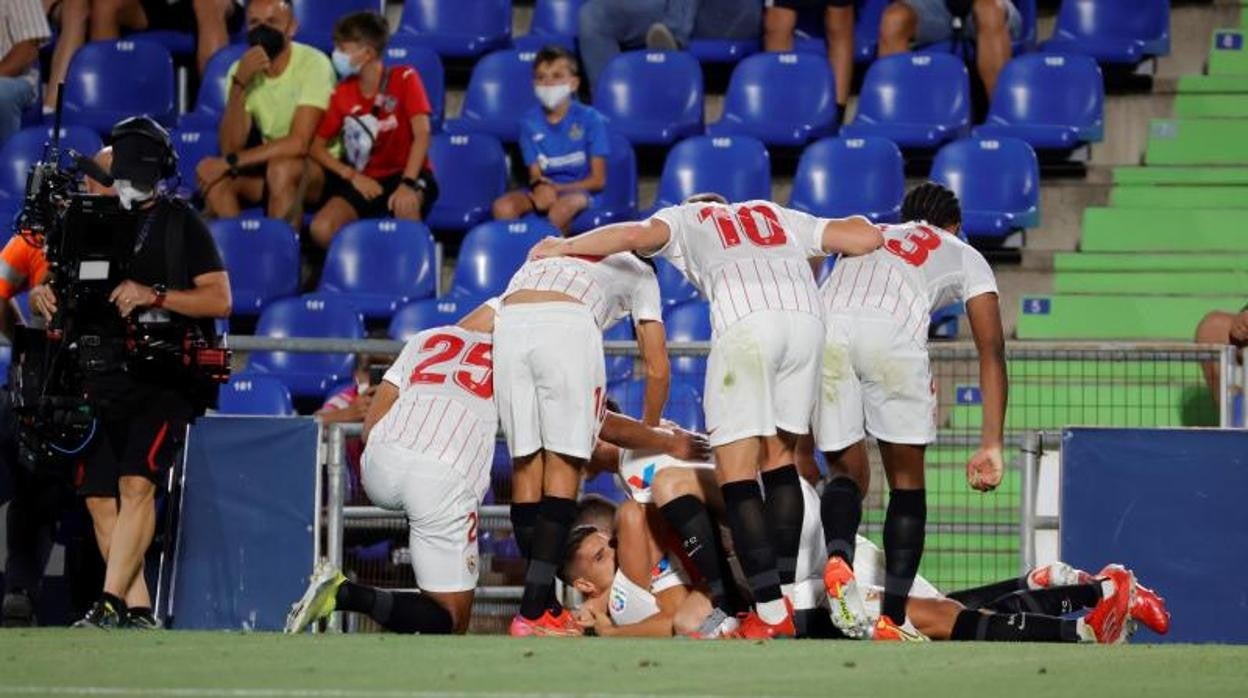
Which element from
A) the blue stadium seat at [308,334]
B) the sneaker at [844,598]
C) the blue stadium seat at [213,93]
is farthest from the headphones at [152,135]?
the blue stadium seat at [213,93]

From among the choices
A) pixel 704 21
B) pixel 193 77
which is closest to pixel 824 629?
pixel 704 21

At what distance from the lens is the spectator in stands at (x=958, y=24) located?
1438 cm

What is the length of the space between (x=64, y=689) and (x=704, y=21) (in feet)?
32.1

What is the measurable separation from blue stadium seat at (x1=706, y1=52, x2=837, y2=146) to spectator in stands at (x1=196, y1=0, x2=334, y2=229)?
8.12 feet

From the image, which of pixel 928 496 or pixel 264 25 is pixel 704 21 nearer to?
pixel 264 25

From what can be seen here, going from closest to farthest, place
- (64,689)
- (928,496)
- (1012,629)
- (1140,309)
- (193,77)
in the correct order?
(64,689)
(1012,629)
(928,496)
(1140,309)
(193,77)

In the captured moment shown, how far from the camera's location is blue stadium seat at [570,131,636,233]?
44.4 ft

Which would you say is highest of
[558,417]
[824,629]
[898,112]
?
[898,112]

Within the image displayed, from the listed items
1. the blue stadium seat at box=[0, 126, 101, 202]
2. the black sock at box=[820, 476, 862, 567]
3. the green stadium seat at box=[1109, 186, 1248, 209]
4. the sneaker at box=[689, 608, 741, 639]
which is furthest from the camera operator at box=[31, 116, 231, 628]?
the green stadium seat at box=[1109, 186, 1248, 209]

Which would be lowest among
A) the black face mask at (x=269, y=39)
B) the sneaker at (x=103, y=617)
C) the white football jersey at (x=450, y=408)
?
the sneaker at (x=103, y=617)

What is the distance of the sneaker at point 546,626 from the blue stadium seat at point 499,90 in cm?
644

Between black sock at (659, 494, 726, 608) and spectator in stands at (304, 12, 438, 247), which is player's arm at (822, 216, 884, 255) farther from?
spectator in stands at (304, 12, 438, 247)

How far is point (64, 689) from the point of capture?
5.79m

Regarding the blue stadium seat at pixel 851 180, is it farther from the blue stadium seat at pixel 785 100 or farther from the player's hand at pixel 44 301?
the player's hand at pixel 44 301
